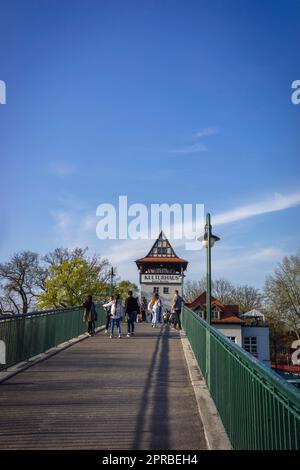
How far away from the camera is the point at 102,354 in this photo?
11.9m

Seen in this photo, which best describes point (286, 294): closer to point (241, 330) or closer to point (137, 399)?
point (241, 330)

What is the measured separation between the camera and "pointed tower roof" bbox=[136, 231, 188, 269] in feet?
180

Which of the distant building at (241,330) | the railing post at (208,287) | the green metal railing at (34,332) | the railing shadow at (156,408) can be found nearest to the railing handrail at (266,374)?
the railing shadow at (156,408)

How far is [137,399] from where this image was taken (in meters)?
6.89

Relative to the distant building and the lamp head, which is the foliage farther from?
the lamp head

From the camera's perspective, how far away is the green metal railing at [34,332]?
29.8 feet

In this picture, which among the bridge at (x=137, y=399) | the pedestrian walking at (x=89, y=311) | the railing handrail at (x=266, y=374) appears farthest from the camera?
the pedestrian walking at (x=89, y=311)

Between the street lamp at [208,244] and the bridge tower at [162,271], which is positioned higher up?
the bridge tower at [162,271]

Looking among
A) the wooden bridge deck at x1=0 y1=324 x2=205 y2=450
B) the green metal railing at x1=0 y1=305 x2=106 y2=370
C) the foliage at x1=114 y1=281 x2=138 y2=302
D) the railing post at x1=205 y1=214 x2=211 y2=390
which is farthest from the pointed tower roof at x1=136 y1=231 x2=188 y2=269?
the railing post at x1=205 y1=214 x2=211 y2=390

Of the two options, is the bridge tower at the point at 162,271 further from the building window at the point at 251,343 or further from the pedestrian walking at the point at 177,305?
the pedestrian walking at the point at 177,305

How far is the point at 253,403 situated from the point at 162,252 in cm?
5448

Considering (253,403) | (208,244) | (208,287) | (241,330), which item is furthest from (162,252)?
(253,403)

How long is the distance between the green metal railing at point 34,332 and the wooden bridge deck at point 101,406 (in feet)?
1.67

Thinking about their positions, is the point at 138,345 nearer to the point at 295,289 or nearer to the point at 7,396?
the point at 7,396
